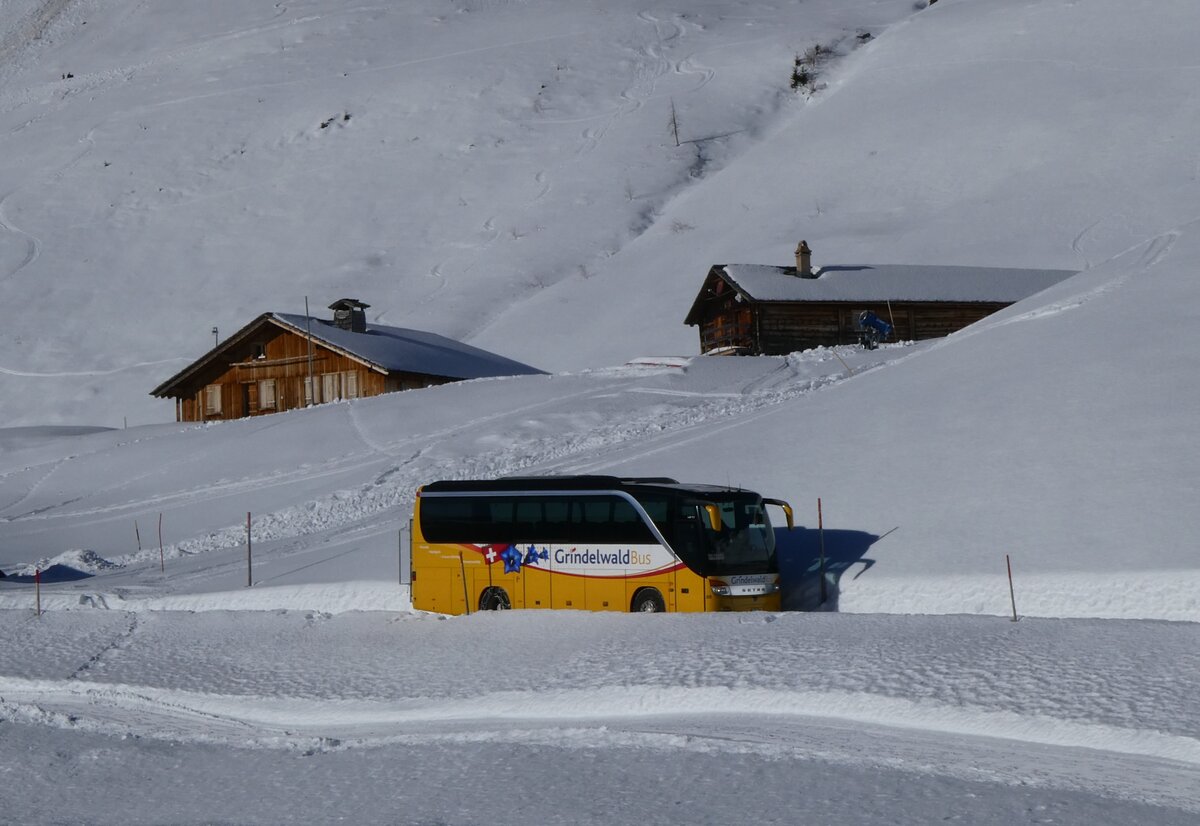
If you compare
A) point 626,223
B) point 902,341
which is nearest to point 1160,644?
point 902,341

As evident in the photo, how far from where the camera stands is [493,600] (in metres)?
21.3

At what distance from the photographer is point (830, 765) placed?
37.9 ft

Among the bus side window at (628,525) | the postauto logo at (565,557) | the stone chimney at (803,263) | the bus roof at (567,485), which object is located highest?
the stone chimney at (803,263)

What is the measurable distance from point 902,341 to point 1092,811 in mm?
45767

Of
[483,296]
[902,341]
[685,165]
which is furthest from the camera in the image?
[685,165]

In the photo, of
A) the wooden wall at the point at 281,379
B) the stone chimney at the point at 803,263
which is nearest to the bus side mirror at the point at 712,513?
the wooden wall at the point at 281,379

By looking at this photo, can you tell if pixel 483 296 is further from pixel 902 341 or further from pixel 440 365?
pixel 902 341

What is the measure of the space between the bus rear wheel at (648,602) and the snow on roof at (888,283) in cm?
3483

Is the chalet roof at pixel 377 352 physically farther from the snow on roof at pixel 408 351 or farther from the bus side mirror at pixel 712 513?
the bus side mirror at pixel 712 513

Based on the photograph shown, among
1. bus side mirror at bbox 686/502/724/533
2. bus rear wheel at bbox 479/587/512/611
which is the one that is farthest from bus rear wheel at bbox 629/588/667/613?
bus rear wheel at bbox 479/587/512/611

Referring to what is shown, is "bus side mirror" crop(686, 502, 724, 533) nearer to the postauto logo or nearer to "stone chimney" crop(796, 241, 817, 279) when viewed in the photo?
the postauto logo

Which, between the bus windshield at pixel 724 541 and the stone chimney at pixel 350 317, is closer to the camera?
the bus windshield at pixel 724 541

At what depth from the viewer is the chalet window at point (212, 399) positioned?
188 ft

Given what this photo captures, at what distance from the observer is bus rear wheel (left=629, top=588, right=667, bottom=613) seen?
66.9 ft
